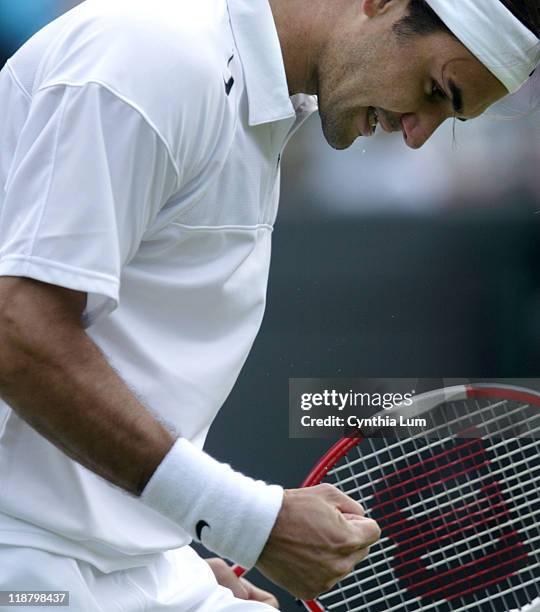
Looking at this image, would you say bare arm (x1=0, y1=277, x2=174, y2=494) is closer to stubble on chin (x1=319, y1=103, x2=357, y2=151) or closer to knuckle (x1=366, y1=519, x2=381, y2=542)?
knuckle (x1=366, y1=519, x2=381, y2=542)

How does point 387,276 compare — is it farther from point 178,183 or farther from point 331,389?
point 178,183

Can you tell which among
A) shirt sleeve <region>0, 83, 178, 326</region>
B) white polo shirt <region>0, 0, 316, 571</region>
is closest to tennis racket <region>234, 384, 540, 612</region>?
white polo shirt <region>0, 0, 316, 571</region>

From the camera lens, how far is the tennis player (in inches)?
40.5

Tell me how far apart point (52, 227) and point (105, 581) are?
0.44 metres

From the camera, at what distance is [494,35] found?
127 cm

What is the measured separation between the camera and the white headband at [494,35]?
1256 millimetres

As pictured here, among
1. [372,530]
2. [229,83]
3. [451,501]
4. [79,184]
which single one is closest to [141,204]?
[79,184]

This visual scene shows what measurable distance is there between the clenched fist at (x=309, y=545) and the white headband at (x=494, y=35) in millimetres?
513

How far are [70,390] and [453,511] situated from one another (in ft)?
3.82

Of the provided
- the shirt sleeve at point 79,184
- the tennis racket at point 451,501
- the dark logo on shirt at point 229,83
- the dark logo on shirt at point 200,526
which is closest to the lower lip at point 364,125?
the dark logo on shirt at point 229,83

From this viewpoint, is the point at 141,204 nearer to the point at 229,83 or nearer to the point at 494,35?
the point at 229,83

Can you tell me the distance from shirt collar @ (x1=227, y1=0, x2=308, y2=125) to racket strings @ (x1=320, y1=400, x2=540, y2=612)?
88cm

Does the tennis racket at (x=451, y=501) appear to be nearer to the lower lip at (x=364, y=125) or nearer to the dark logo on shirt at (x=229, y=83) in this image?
the lower lip at (x=364, y=125)

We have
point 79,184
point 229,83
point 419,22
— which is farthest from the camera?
point 419,22
